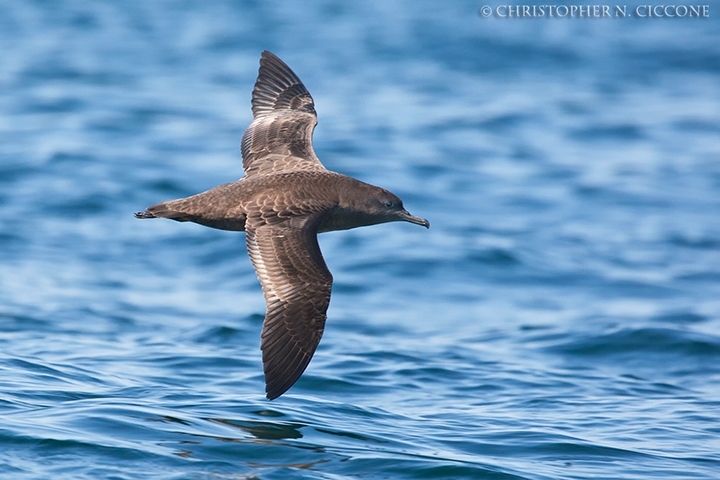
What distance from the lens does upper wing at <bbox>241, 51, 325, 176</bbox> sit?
361 inches

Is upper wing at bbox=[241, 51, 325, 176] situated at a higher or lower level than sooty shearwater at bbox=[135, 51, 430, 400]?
higher

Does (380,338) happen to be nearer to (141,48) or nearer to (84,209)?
(84,209)

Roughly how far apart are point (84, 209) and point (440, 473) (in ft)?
27.0

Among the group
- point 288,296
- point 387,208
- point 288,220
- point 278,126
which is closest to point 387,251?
point 278,126

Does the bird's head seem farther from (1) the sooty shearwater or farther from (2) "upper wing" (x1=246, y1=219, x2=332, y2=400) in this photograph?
(2) "upper wing" (x1=246, y1=219, x2=332, y2=400)

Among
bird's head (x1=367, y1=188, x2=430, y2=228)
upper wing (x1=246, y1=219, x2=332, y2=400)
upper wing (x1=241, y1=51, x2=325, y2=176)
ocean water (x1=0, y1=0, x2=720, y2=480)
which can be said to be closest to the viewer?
upper wing (x1=246, y1=219, x2=332, y2=400)

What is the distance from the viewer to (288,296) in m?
7.44

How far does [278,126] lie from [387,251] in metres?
4.11

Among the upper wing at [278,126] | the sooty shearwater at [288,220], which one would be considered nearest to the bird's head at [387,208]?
the sooty shearwater at [288,220]

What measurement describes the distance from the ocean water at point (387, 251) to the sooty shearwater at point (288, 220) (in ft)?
2.13

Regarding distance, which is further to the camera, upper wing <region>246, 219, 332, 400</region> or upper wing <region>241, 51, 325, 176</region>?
upper wing <region>241, 51, 325, 176</region>

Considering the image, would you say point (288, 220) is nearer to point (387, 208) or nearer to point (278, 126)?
point (387, 208)

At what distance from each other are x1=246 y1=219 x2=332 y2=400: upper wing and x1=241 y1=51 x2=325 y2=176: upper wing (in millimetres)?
1382

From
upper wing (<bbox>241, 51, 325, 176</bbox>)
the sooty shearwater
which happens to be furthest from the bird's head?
upper wing (<bbox>241, 51, 325, 176</bbox>)
